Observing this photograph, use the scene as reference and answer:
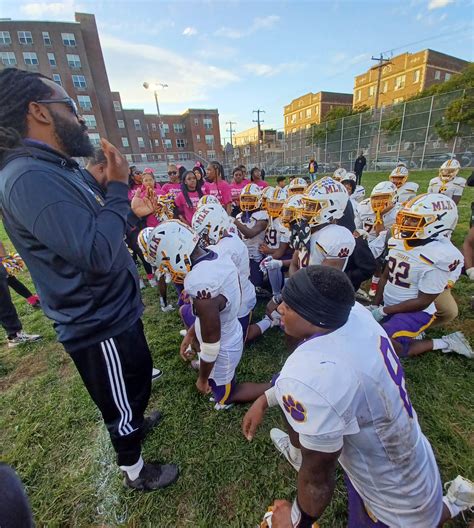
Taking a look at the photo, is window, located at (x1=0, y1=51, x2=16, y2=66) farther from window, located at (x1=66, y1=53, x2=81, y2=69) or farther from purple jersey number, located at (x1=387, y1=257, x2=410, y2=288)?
purple jersey number, located at (x1=387, y1=257, x2=410, y2=288)

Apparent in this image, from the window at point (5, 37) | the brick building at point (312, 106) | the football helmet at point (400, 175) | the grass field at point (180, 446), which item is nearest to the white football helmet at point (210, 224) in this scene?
the grass field at point (180, 446)

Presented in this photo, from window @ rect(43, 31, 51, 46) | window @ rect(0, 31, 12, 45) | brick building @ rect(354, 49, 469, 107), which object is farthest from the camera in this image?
brick building @ rect(354, 49, 469, 107)

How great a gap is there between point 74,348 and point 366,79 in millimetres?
65378

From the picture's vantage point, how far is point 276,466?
2359mm

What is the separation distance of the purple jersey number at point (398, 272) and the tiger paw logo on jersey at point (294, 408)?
102 inches

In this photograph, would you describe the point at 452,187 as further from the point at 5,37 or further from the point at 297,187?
the point at 5,37

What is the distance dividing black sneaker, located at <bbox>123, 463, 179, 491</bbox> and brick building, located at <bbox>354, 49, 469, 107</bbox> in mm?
53104

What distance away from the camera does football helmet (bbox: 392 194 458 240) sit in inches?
115

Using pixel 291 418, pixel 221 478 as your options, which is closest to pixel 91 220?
pixel 291 418

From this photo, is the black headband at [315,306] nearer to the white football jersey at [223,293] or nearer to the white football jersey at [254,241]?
the white football jersey at [223,293]

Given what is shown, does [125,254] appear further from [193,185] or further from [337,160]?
[337,160]

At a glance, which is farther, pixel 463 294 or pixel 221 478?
pixel 463 294

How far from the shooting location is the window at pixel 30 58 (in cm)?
3303

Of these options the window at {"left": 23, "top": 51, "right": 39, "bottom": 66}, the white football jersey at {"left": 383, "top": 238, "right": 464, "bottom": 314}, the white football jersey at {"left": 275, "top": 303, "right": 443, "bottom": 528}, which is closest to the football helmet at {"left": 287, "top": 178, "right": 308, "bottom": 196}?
the white football jersey at {"left": 383, "top": 238, "right": 464, "bottom": 314}
